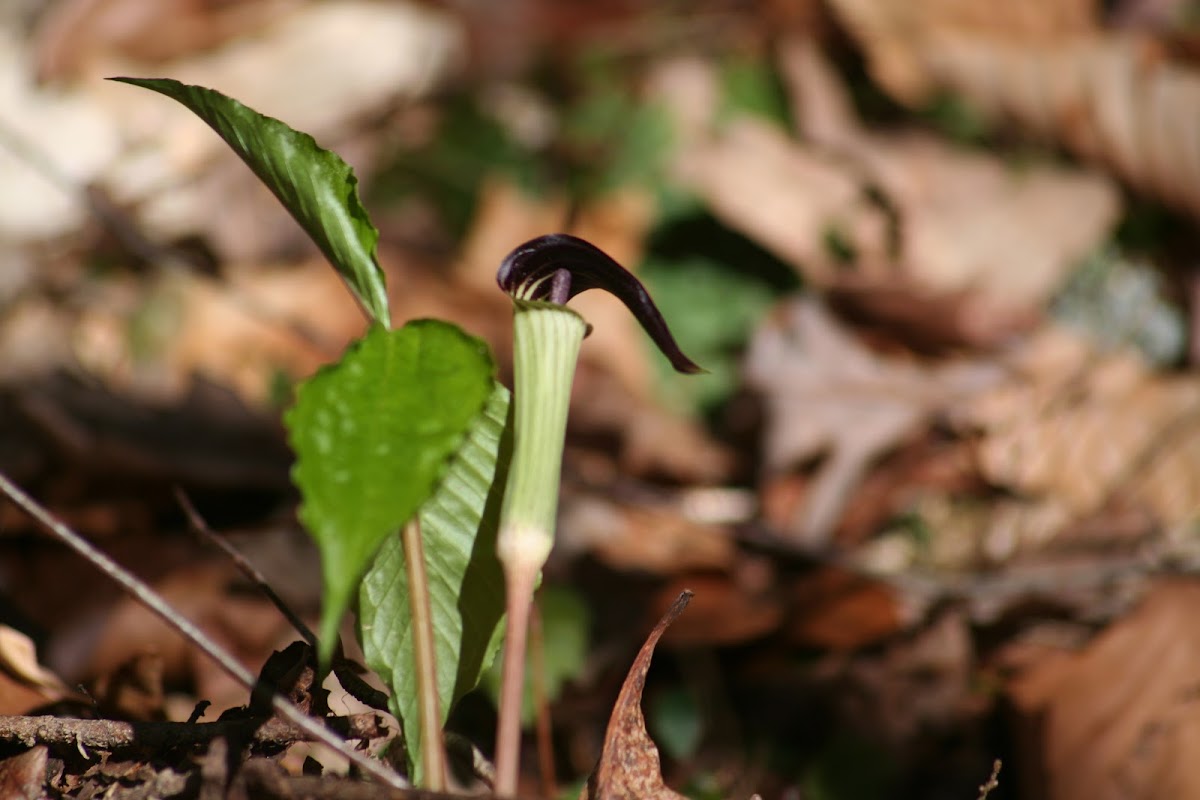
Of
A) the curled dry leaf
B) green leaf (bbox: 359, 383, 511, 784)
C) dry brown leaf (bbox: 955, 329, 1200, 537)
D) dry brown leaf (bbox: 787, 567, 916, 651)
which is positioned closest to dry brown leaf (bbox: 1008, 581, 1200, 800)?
dry brown leaf (bbox: 787, 567, 916, 651)

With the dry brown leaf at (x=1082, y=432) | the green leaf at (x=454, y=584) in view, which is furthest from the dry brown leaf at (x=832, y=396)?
the green leaf at (x=454, y=584)

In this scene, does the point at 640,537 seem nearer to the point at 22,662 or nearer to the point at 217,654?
the point at 22,662

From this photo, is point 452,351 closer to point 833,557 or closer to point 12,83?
point 833,557

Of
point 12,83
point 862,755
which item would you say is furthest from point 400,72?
point 862,755

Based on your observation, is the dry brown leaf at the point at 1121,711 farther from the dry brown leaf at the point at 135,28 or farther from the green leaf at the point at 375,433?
the dry brown leaf at the point at 135,28

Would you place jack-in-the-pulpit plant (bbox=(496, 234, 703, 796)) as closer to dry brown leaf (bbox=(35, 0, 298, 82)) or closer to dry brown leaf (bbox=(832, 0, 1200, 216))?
dry brown leaf (bbox=(832, 0, 1200, 216))

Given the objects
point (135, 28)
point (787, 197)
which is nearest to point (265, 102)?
point (135, 28)
